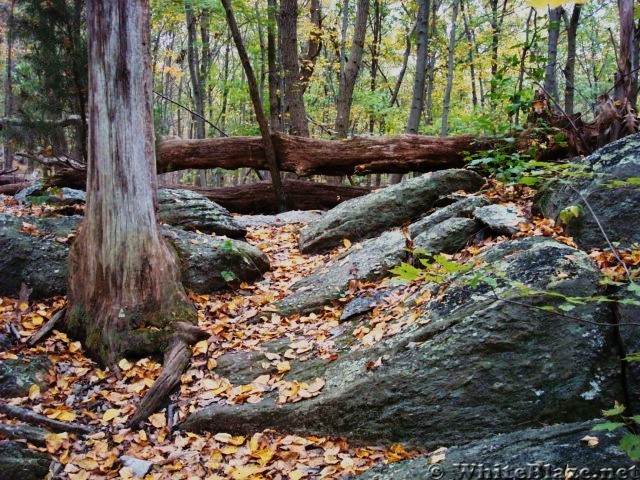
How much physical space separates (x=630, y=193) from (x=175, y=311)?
4.39m

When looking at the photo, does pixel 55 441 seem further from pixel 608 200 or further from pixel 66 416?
pixel 608 200

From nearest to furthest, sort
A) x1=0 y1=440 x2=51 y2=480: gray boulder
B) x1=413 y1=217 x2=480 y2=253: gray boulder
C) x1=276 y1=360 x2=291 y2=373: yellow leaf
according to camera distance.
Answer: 1. x1=0 y1=440 x2=51 y2=480: gray boulder
2. x1=276 y1=360 x2=291 y2=373: yellow leaf
3. x1=413 y1=217 x2=480 y2=253: gray boulder

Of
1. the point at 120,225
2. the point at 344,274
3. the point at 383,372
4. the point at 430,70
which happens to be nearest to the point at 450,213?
the point at 344,274

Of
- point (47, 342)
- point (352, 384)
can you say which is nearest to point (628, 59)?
point (352, 384)

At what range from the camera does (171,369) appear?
4250mm

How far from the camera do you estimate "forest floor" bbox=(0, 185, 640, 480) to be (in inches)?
130

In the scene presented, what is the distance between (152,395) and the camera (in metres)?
4.02

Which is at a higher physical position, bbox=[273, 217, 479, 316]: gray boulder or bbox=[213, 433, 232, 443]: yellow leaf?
bbox=[273, 217, 479, 316]: gray boulder

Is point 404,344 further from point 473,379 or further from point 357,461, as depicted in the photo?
point 357,461

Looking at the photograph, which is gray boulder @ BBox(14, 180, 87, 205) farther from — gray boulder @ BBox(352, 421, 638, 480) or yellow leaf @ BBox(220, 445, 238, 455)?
gray boulder @ BBox(352, 421, 638, 480)

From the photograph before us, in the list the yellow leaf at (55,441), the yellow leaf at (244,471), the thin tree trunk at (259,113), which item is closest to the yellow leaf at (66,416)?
the yellow leaf at (55,441)

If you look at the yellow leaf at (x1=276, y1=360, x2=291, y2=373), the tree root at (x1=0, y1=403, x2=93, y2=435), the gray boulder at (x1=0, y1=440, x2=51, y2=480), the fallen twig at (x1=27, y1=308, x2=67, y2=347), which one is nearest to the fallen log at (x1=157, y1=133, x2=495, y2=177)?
the fallen twig at (x1=27, y1=308, x2=67, y2=347)

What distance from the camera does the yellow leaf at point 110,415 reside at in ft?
12.8

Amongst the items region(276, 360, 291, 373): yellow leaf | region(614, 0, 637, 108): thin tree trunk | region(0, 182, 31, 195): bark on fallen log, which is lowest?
region(276, 360, 291, 373): yellow leaf
